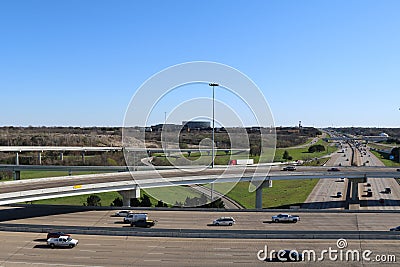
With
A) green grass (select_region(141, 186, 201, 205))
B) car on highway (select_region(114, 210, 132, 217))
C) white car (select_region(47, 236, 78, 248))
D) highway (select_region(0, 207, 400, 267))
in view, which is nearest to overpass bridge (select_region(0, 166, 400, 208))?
green grass (select_region(141, 186, 201, 205))

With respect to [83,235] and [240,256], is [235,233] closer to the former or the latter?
[240,256]

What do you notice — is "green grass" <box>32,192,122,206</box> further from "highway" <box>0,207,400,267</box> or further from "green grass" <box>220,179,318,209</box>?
"highway" <box>0,207,400,267</box>

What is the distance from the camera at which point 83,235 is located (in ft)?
55.3

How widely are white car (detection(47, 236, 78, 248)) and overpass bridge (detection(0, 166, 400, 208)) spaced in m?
6.25

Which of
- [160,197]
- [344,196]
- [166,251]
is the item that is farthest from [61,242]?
[344,196]

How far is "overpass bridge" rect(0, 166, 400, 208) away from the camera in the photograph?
22.3 m

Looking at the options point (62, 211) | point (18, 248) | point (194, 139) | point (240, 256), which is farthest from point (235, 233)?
point (194, 139)

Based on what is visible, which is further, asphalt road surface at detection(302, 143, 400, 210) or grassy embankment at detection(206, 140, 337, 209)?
grassy embankment at detection(206, 140, 337, 209)

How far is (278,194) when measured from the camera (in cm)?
4209

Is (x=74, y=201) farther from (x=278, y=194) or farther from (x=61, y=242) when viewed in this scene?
(x=61, y=242)

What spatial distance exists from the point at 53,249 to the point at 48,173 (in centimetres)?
3257

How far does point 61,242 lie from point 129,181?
11.7 metres

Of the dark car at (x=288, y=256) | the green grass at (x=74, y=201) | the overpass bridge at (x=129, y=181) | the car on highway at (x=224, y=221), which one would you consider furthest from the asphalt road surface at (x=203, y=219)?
the green grass at (x=74, y=201)

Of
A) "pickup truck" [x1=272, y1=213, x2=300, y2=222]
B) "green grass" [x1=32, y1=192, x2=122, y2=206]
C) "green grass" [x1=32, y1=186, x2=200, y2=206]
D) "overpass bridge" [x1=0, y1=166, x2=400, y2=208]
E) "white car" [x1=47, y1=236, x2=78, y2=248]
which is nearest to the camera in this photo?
"white car" [x1=47, y1=236, x2=78, y2=248]
